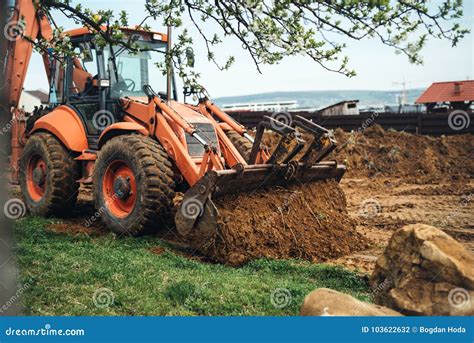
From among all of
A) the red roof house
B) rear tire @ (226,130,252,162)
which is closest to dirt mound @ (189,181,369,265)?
rear tire @ (226,130,252,162)

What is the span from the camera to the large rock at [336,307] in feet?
13.9

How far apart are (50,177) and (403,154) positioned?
11.9 m

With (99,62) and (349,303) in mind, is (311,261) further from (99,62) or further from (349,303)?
(99,62)

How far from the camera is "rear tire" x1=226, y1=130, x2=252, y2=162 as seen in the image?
359 inches

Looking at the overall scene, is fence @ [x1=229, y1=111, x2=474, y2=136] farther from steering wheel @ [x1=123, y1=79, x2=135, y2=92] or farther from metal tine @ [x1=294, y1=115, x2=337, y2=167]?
steering wheel @ [x1=123, y1=79, x2=135, y2=92]

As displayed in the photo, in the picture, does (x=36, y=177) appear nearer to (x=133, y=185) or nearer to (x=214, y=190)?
(x=133, y=185)

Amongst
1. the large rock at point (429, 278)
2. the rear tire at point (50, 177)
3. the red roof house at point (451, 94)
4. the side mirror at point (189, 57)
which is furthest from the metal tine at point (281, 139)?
the red roof house at point (451, 94)

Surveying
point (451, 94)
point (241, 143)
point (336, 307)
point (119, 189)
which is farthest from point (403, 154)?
point (451, 94)

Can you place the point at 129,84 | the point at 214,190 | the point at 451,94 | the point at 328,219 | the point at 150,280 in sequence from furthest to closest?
the point at 451,94
the point at 129,84
the point at 328,219
the point at 214,190
the point at 150,280

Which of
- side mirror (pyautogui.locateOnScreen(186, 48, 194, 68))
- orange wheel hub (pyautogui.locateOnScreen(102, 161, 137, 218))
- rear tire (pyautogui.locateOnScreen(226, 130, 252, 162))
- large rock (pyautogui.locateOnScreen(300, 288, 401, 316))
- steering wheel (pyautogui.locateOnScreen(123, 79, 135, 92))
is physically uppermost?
side mirror (pyautogui.locateOnScreen(186, 48, 194, 68))

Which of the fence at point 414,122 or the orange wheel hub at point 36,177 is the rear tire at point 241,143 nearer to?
the orange wheel hub at point 36,177

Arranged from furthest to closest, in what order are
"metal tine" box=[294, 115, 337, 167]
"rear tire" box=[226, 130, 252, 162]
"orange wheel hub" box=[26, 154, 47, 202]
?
1. "orange wheel hub" box=[26, 154, 47, 202]
2. "rear tire" box=[226, 130, 252, 162]
3. "metal tine" box=[294, 115, 337, 167]

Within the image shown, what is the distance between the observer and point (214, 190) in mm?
7051

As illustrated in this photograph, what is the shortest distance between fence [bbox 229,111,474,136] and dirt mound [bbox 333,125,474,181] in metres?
0.99
